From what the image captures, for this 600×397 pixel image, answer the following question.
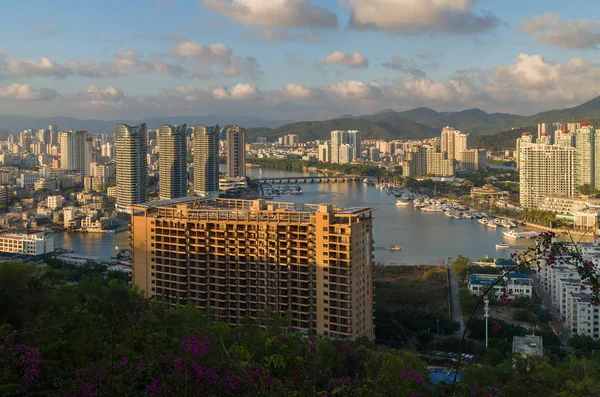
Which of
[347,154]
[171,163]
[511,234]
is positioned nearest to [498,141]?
[347,154]

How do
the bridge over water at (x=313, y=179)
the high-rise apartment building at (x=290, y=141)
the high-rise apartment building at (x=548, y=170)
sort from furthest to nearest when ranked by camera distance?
1. the high-rise apartment building at (x=290, y=141)
2. the bridge over water at (x=313, y=179)
3. the high-rise apartment building at (x=548, y=170)

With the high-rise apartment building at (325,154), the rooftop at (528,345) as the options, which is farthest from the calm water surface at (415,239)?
the high-rise apartment building at (325,154)

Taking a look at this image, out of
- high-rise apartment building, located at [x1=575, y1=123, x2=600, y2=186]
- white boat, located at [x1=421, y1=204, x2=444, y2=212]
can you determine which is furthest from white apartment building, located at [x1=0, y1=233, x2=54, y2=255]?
high-rise apartment building, located at [x1=575, y1=123, x2=600, y2=186]

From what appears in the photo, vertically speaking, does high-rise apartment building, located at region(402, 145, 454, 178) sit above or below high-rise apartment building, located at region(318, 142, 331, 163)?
below

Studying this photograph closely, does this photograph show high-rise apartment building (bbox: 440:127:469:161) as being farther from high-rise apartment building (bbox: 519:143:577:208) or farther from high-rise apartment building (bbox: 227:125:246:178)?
high-rise apartment building (bbox: 519:143:577:208)

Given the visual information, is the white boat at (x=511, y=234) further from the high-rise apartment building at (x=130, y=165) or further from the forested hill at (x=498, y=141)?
the forested hill at (x=498, y=141)

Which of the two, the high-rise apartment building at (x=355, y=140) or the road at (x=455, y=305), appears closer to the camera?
the road at (x=455, y=305)

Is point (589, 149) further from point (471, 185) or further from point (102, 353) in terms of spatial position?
point (102, 353)

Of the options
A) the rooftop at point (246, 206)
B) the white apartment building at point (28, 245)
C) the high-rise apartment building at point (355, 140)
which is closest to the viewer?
the rooftop at point (246, 206)
